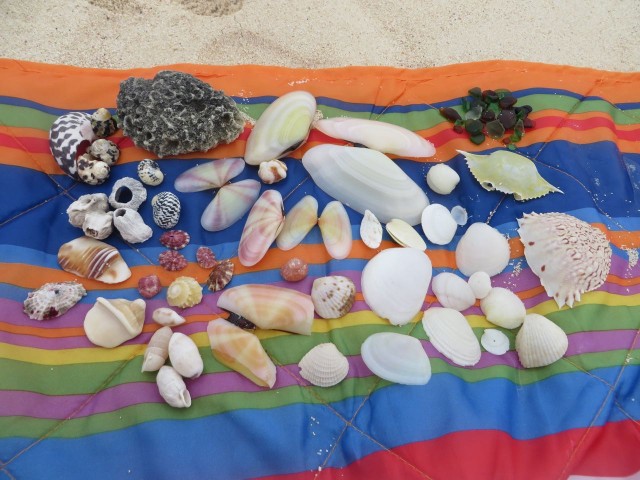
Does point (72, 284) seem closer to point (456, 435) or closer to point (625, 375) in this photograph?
point (456, 435)

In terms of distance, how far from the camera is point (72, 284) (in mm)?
1531

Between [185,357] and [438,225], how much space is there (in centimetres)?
96

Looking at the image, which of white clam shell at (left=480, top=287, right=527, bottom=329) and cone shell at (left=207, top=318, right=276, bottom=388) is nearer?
cone shell at (left=207, top=318, right=276, bottom=388)

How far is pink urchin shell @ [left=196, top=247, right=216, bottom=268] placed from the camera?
1.63 meters

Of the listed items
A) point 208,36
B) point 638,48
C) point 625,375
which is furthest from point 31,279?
point 638,48

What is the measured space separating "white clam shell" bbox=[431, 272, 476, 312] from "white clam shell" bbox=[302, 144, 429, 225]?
26cm

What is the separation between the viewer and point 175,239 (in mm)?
1652

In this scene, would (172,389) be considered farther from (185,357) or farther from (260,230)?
(260,230)

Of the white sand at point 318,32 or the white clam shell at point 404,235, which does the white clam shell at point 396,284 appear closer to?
the white clam shell at point 404,235

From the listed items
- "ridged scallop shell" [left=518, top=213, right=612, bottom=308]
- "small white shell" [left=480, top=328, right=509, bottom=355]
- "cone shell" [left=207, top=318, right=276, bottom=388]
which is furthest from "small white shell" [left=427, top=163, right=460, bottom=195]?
"cone shell" [left=207, top=318, right=276, bottom=388]

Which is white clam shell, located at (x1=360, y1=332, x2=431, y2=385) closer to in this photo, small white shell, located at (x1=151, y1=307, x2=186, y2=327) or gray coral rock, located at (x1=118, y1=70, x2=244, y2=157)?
small white shell, located at (x1=151, y1=307, x2=186, y2=327)

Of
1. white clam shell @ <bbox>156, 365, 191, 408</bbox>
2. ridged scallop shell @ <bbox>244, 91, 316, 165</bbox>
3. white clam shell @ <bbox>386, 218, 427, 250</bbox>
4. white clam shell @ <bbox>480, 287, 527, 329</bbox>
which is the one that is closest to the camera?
white clam shell @ <bbox>156, 365, 191, 408</bbox>

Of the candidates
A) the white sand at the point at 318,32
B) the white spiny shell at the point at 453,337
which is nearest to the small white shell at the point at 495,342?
the white spiny shell at the point at 453,337

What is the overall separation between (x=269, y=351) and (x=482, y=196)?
1007mm
